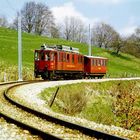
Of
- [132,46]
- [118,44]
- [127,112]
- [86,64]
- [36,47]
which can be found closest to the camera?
[127,112]

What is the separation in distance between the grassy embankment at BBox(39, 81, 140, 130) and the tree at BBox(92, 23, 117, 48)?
293 ft

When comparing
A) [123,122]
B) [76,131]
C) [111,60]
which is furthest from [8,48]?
[76,131]

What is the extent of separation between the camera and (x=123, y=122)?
79.0ft

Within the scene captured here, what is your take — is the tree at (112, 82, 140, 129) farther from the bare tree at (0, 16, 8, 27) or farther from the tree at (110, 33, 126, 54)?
the bare tree at (0, 16, 8, 27)

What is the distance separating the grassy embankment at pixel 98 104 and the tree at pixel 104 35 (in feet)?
293

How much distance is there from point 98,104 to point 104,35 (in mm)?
104096

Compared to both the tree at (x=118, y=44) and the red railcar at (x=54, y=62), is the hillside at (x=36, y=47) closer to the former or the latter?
the tree at (x=118, y=44)

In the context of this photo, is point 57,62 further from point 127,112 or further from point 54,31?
point 54,31

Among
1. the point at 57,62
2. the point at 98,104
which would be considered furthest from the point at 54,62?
the point at 98,104

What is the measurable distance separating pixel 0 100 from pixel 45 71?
18947 mm

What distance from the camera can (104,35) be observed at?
13350cm

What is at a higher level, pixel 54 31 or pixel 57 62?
pixel 54 31

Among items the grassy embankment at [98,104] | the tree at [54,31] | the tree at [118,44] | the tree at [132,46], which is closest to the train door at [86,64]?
the grassy embankment at [98,104]

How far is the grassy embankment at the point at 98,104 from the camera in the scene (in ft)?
73.1
